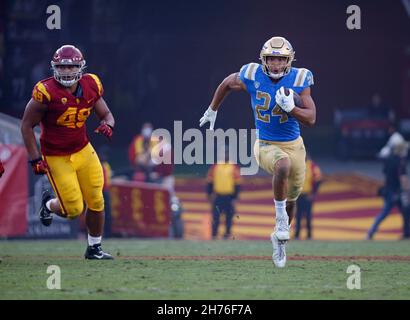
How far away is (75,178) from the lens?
9250mm

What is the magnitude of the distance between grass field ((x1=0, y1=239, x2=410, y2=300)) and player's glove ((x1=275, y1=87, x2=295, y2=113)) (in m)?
1.32

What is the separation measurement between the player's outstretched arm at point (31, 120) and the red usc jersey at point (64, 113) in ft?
0.18

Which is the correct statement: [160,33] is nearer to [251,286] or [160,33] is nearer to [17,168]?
[17,168]

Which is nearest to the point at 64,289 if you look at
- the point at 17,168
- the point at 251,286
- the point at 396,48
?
the point at 251,286

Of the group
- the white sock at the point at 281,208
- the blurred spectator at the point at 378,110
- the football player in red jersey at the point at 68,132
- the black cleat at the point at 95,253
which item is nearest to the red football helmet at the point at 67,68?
the football player in red jersey at the point at 68,132

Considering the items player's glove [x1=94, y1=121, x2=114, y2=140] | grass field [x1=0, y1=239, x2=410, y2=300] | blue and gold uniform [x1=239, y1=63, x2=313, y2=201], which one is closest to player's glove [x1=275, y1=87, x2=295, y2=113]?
blue and gold uniform [x1=239, y1=63, x2=313, y2=201]

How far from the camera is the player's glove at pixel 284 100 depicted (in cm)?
876

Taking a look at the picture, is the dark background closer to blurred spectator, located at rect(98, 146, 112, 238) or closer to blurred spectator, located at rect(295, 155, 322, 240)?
blurred spectator, located at rect(98, 146, 112, 238)

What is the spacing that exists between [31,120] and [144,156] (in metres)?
9.01

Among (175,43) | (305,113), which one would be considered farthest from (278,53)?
(175,43)

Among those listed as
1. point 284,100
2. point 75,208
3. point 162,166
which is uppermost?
point 284,100

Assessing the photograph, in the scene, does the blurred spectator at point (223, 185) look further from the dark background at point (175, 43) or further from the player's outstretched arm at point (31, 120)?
the player's outstretched arm at point (31, 120)

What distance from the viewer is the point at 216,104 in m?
9.75

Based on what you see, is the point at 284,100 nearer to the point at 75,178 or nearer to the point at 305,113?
the point at 305,113
